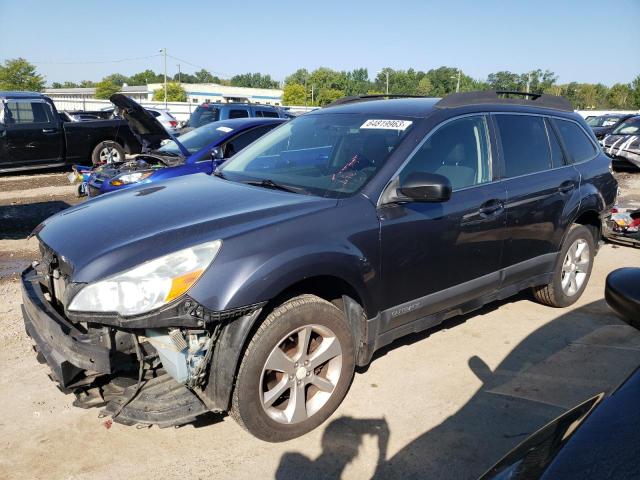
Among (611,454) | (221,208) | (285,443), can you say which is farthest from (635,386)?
(221,208)

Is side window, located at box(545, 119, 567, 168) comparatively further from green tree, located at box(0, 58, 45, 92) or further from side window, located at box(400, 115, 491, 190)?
green tree, located at box(0, 58, 45, 92)

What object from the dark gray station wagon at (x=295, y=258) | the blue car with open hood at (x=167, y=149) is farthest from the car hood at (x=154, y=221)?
the blue car with open hood at (x=167, y=149)

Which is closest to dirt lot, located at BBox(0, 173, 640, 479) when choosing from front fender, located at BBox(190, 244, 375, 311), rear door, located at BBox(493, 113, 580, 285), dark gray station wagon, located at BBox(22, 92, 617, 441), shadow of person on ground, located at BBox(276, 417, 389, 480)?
shadow of person on ground, located at BBox(276, 417, 389, 480)

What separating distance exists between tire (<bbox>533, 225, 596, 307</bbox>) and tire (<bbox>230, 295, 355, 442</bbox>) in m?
2.57

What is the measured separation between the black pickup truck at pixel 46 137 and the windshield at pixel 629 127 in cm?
1456

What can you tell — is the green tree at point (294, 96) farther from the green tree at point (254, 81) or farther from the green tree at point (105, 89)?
the green tree at point (254, 81)

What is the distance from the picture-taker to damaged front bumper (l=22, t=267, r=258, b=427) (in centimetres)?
246

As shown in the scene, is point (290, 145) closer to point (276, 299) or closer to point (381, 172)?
point (381, 172)

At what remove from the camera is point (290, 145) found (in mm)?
4047

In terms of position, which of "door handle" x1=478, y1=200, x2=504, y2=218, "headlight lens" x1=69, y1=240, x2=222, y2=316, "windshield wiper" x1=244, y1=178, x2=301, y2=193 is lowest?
"headlight lens" x1=69, y1=240, x2=222, y2=316

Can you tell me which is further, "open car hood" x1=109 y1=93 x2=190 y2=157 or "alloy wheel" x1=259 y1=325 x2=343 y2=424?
"open car hood" x1=109 y1=93 x2=190 y2=157

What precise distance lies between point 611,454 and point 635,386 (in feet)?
1.21

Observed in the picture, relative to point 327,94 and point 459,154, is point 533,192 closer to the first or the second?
point 459,154

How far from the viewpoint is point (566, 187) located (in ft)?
14.6
